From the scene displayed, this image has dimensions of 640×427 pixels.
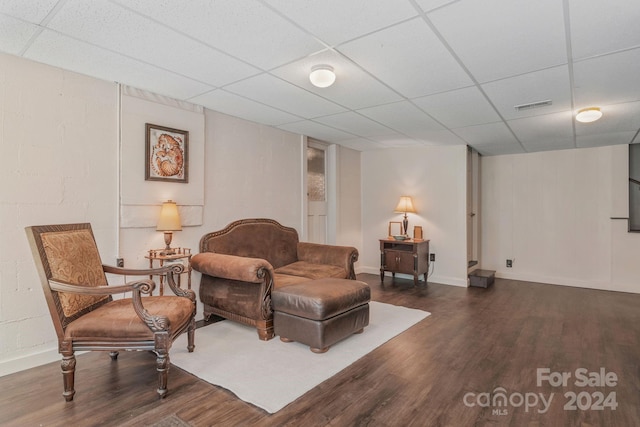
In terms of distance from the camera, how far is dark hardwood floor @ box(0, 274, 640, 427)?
6.19ft

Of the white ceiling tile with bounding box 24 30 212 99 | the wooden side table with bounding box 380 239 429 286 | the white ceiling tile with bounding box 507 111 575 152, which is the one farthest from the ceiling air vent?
the white ceiling tile with bounding box 24 30 212 99

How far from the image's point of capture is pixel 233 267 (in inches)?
118

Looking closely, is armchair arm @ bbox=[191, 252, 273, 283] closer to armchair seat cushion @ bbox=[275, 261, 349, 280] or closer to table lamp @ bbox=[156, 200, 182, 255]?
table lamp @ bbox=[156, 200, 182, 255]

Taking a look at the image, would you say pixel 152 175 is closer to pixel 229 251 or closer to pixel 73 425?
pixel 229 251

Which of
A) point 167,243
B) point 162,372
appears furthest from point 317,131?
point 162,372

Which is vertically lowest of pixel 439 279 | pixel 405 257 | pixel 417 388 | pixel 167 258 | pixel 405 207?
pixel 417 388

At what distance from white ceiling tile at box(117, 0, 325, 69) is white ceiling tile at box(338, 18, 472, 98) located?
13.4 inches

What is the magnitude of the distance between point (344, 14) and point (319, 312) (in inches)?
81.0

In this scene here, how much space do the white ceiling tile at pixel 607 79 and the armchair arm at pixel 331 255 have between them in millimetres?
2639

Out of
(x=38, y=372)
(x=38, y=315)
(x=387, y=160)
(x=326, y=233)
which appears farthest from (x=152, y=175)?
(x=387, y=160)

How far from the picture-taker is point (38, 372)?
94.7 inches

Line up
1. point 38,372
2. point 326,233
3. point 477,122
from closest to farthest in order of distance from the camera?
point 38,372, point 477,122, point 326,233

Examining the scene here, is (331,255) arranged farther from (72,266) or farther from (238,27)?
(238,27)

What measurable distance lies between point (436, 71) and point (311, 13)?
1.19 m
